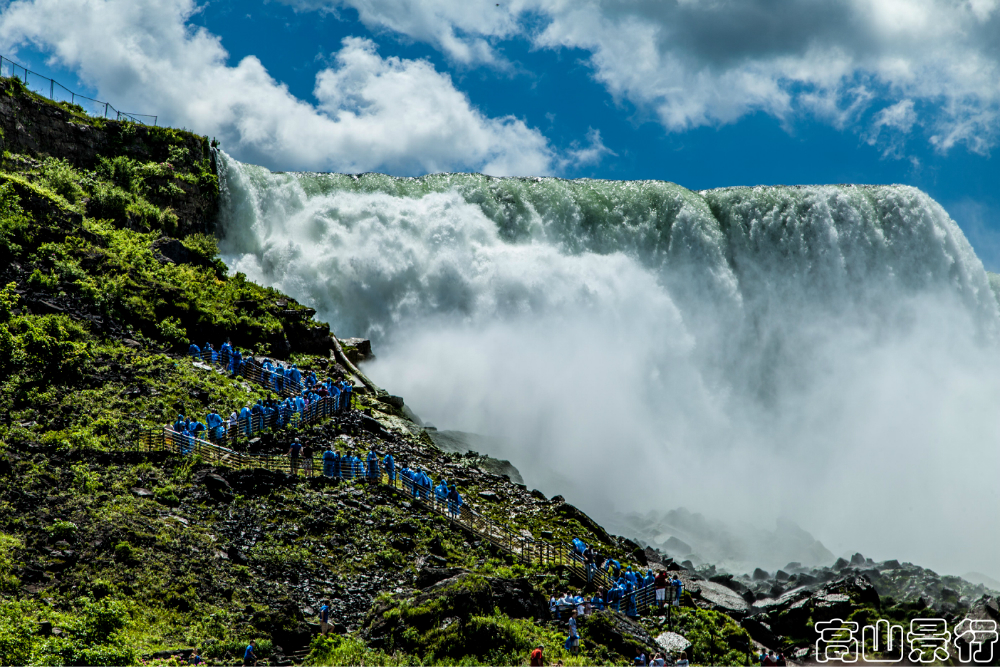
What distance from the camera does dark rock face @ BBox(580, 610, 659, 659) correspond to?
19.4 meters

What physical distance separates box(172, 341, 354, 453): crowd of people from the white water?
10864mm

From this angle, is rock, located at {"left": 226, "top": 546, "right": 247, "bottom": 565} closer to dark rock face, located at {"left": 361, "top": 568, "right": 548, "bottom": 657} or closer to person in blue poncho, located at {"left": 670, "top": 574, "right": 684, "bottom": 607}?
dark rock face, located at {"left": 361, "top": 568, "right": 548, "bottom": 657}

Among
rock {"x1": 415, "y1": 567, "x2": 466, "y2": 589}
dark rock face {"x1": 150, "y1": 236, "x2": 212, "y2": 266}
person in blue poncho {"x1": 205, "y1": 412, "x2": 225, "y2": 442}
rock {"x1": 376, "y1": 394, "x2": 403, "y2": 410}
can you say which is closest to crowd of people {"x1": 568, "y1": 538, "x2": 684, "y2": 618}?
rock {"x1": 415, "y1": 567, "x2": 466, "y2": 589}

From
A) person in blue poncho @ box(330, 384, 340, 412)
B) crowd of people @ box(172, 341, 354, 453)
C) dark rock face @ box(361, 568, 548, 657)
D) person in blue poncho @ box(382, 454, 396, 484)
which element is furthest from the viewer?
person in blue poncho @ box(330, 384, 340, 412)

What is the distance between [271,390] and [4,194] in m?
15.1

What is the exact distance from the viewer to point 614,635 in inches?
773

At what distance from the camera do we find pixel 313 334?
125ft

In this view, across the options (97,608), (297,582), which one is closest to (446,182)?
(297,582)

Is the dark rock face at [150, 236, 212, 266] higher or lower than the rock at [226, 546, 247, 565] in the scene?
higher

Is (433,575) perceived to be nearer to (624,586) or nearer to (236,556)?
(236,556)

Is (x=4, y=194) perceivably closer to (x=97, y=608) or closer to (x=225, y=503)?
(x=225, y=503)

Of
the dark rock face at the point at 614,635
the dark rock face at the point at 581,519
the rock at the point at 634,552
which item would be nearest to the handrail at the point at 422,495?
the dark rock face at the point at 614,635

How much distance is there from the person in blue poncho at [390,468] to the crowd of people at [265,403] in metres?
4.04

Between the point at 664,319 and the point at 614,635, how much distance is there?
1353 inches
